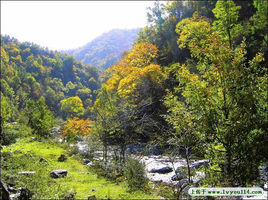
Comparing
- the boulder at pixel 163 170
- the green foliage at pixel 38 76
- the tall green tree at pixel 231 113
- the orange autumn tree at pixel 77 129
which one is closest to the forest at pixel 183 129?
the tall green tree at pixel 231 113

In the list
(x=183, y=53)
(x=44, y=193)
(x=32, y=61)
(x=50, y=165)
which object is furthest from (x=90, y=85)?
(x=44, y=193)

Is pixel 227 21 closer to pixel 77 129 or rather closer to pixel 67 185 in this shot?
pixel 67 185

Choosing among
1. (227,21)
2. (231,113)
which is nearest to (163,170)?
(231,113)

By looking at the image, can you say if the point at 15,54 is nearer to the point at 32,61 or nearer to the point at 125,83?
the point at 32,61

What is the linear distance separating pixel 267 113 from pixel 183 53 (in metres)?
30.9

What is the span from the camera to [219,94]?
645 centimetres

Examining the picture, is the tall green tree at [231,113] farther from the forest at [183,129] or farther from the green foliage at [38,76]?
the green foliage at [38,76]

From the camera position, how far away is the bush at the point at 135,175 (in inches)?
471

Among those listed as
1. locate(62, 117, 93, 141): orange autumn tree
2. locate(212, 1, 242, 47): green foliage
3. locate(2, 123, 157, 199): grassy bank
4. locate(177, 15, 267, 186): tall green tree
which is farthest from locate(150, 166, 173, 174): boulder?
locate(212, 1, 242, 47): green foliage

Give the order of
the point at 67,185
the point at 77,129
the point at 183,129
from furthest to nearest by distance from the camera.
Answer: the point at 77,129 → the point at 67,185 → the point at 183,129

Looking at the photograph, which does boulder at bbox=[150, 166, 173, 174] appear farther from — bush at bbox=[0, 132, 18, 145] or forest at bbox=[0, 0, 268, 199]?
bush at bbox=[0, 132, 18, 145]

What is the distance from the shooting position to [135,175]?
40.1ft

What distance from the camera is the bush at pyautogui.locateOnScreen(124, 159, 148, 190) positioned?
11953 mm

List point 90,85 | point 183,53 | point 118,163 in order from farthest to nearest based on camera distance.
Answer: point 90,85, point 183,53, point 118,163
